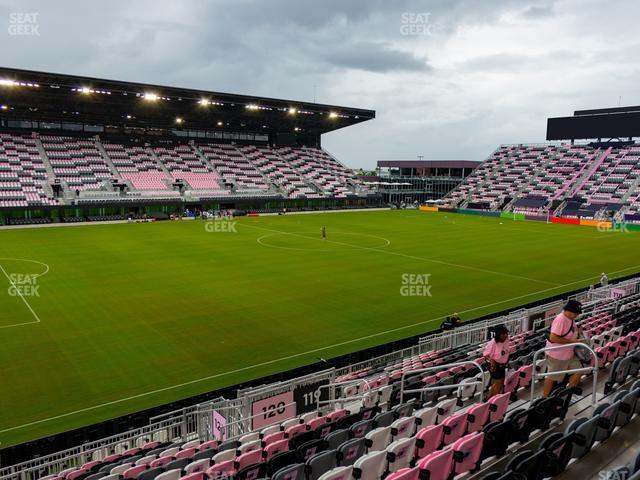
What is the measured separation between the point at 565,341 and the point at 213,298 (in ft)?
63.2

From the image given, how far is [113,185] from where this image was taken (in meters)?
65.9

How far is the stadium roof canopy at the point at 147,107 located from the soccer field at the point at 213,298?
1795cm

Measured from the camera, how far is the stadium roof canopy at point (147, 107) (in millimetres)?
55906

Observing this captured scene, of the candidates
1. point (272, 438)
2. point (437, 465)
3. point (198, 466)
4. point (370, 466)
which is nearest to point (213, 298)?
point (272, 438)

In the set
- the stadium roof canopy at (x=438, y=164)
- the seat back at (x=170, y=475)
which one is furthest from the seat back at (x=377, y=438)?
the stadium roof canopy at (x=438, y=164)

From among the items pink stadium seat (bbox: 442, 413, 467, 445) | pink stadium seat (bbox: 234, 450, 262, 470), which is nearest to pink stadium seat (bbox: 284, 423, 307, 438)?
pink stadium seat (bbox: 234, 450, 262, 470)

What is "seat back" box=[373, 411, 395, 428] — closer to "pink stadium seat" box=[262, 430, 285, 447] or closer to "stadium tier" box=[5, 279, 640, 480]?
"stadium tier" box=[5, 279, 640, 480]

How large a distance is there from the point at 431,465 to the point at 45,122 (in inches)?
3203

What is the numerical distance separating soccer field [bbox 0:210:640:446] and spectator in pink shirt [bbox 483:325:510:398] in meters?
8.86

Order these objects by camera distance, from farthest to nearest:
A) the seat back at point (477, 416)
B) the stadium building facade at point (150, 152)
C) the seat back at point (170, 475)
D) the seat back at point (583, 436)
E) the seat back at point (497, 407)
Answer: the stadium building facade at point (150, 152) < the seat back at point (497, 407) < the seat back at point (477, 416) < the seat back at point (170, 475) < the seat back at point (583, 436)

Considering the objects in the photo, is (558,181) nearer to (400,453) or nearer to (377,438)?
(377,438)

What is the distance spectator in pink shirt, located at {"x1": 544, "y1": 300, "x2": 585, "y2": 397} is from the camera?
876 centimetres

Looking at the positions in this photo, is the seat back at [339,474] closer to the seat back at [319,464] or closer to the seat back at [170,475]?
the seat back at [319,464]

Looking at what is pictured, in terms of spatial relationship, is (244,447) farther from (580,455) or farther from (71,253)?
(71,253)
